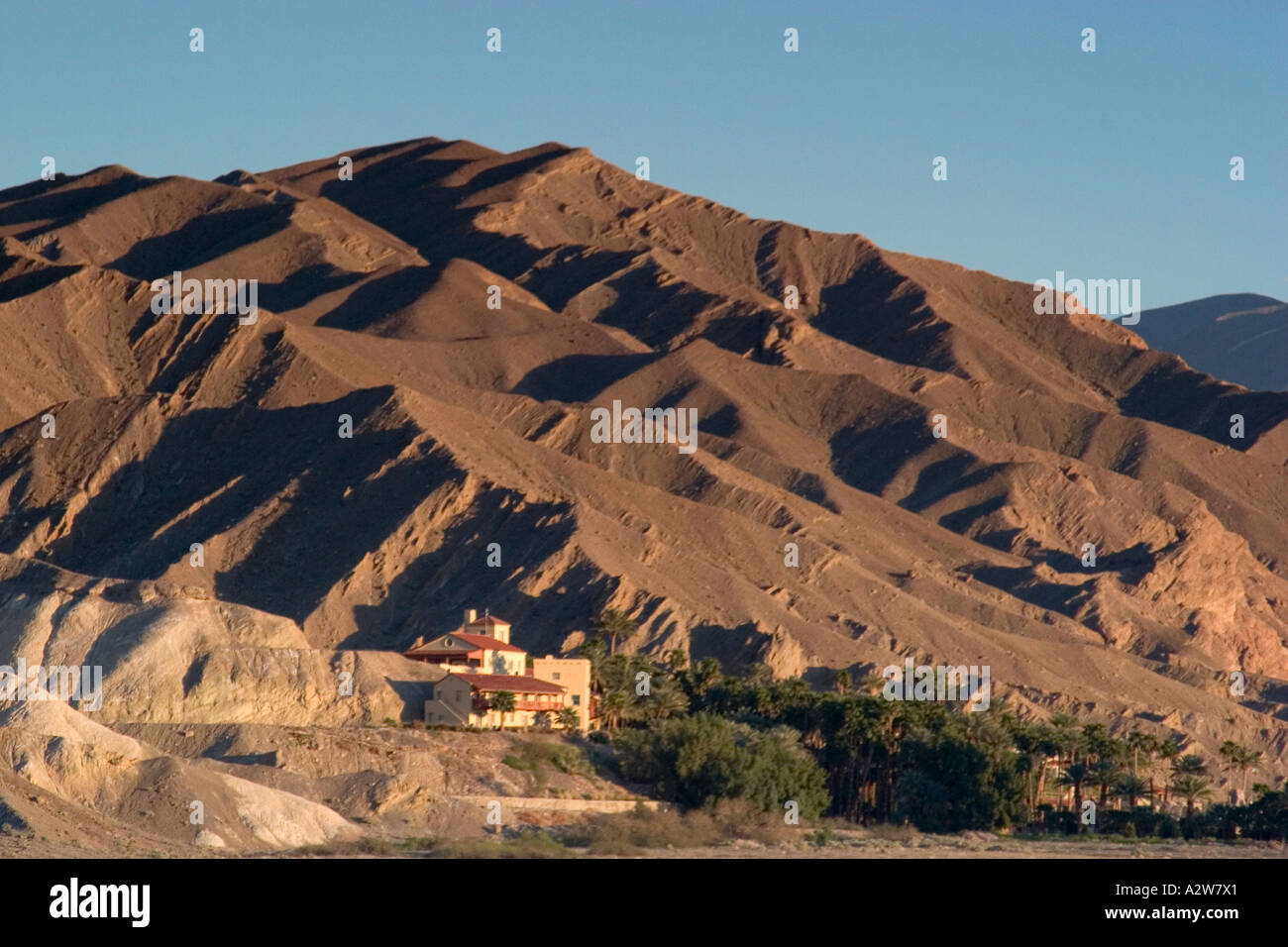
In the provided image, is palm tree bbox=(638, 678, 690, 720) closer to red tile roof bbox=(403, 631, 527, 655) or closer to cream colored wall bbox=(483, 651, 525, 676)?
cream colored wall bbox=(483, 651, 525, 676)

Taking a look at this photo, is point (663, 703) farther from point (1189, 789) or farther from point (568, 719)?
point (1189, 789)

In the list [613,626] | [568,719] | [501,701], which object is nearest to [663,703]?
[568,719]

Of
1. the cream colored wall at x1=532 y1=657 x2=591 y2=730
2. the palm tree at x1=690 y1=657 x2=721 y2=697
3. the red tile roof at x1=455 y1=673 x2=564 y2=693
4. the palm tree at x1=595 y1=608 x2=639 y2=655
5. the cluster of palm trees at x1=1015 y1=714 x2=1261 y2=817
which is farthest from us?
the palm tree at x1=595 y1=608 x2=639 y2=655

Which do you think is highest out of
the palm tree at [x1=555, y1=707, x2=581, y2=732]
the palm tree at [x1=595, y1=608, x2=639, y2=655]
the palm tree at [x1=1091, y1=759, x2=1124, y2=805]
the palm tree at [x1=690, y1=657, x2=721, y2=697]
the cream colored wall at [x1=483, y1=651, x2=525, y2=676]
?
the palm tree at [x1=595, y1=608, x2=639, y2=655]

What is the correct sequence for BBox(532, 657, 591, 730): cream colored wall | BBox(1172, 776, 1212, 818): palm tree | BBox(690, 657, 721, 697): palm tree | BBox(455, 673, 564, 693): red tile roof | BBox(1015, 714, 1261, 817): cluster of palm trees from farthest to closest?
BBox(690, 657, 721, 697): palm tree < BBox(532, 657, 591, 730): cream colored wall < BBox(455, 673, 564, 693): red tile roof < BBox(1015, 714, 1261, 817): cluster of palm trees < BBox(1172, 776, 1212, 818): palm tree

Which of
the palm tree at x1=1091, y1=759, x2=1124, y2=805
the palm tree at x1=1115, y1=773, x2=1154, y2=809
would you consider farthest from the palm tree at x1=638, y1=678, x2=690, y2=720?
the palm tree at x1=1115, y1=773, x2=1154, y2=809

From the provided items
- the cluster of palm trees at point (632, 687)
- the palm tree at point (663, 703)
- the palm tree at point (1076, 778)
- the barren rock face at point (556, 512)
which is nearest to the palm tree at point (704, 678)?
the cluster of palm trees at point (632, 687)
